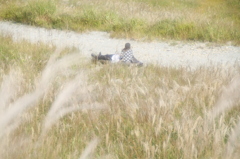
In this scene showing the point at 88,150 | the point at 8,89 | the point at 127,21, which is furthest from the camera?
the point at 127,21

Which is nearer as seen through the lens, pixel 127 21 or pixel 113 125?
pixel 113 125

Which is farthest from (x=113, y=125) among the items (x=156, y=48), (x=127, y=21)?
(x=127, y=21)

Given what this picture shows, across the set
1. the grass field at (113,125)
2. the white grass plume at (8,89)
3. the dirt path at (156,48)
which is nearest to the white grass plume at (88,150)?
the grass field at (113,125)

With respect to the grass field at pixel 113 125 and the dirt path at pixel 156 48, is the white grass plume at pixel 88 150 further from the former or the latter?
the dirt path at pixel 156 48

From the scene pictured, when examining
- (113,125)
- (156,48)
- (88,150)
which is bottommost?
(156,48)

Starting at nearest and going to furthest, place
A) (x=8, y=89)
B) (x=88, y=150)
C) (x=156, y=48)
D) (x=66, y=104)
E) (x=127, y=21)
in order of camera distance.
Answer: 1. (x=88, y=150)
2. (x=8, y=89)
3. (x=66, y=104)
4. (x=156, y=48)
5. (x=127, y=21)

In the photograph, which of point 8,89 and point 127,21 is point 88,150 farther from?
point 127,21

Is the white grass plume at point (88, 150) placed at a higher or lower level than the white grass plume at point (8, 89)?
lower

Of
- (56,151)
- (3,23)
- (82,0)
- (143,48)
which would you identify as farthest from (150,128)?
(82,0)

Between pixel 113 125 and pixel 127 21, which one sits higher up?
pixel 127 21

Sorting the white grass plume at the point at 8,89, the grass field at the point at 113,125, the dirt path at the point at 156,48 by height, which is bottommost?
the dirt path at the point at 156,48

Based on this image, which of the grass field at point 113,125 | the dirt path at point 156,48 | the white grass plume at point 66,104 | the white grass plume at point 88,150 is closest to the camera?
the white grass plume at point 88,150

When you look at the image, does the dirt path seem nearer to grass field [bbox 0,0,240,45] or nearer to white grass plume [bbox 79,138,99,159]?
grass field [bbox 0,0,240,45]

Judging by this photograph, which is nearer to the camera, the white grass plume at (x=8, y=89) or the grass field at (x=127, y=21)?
the white grass plume at (x=8, y=89)
